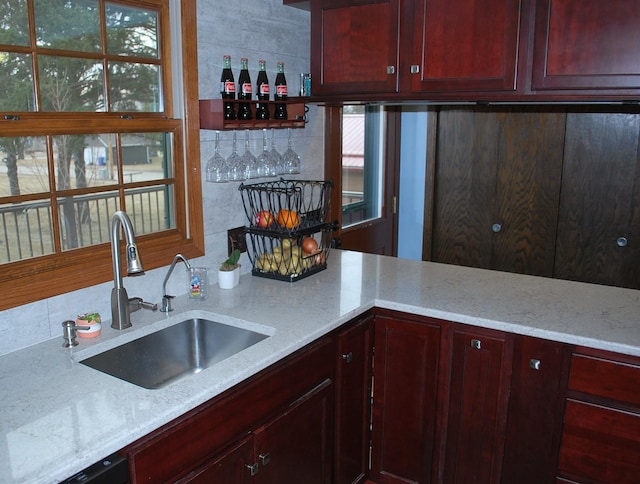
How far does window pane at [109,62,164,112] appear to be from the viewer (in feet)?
6.82

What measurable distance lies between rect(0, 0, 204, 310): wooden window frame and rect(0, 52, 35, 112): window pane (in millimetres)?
48

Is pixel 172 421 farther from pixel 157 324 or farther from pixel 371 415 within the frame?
pixel 371 415

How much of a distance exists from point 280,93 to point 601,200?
191 cm

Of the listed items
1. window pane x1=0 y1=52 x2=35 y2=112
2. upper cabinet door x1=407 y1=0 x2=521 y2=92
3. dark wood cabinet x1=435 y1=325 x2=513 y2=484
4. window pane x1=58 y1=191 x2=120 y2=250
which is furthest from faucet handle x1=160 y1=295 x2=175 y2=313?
upper cabinet door x1=407 y1=0 x2=521 y2=92

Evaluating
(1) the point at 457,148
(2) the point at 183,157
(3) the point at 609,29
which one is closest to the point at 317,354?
(2) the point at 183,157

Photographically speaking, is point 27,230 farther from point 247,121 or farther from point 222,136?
point 247,121

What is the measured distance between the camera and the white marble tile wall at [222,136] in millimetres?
1863

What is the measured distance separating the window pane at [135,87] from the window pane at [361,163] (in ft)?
4.53

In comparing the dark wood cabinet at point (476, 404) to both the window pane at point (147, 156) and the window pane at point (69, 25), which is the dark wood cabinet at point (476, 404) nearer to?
the window pane at point (147, 156)

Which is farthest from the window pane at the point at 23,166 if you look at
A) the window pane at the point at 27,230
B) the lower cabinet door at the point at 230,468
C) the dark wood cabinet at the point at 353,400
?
the dark wood cabinet at the point at 353,400

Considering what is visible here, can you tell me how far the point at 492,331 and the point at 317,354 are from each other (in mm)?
622

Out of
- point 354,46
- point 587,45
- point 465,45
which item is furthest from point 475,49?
point 354,46

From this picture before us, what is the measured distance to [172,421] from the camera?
149 centimetres

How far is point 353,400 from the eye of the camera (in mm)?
2291
